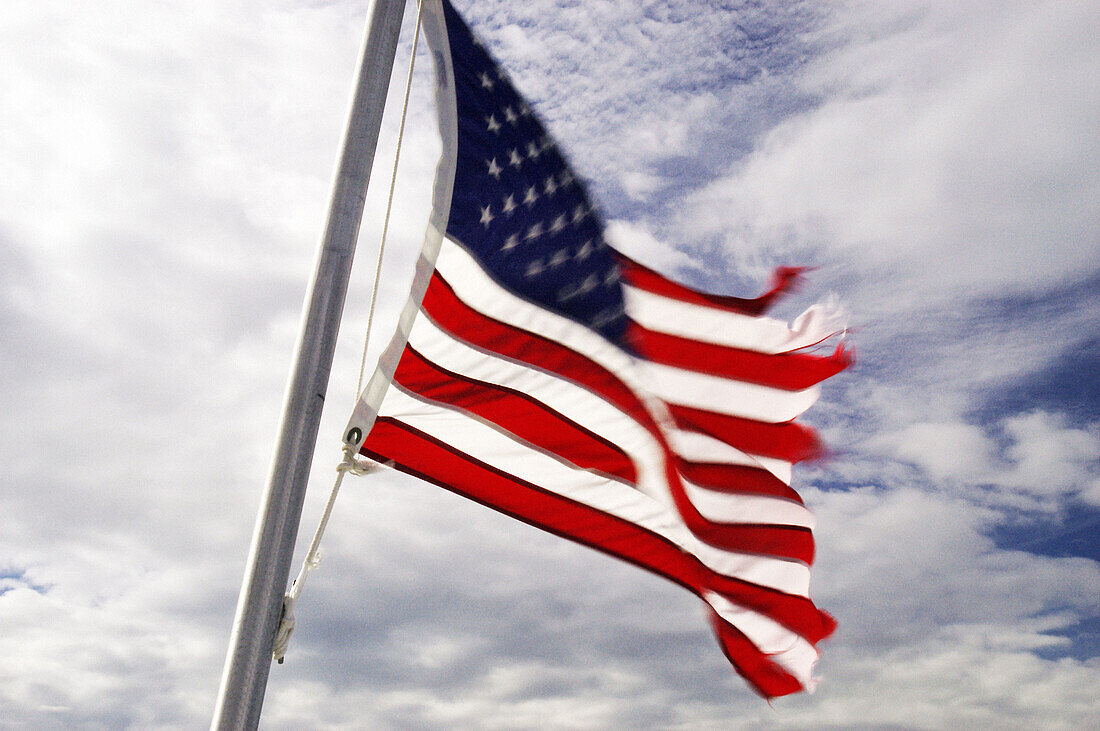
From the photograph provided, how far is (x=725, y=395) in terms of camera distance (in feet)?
31.5

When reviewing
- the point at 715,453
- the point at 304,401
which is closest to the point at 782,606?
the point at 715,453

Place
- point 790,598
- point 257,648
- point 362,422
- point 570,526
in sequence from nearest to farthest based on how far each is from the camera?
point 257,648, point 362,422, point 570,526, point 790,598

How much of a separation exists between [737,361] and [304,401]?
4.68 m

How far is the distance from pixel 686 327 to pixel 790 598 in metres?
2.82

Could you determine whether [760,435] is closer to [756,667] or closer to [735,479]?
[735,479]

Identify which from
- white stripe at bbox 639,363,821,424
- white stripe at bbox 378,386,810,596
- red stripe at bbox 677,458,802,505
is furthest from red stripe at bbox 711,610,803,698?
white stripe at bbox 639,363,821,424

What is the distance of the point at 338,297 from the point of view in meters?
6.81

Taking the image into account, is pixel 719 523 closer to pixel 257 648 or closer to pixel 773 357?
pixel 773 357

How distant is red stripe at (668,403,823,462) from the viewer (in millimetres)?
9570

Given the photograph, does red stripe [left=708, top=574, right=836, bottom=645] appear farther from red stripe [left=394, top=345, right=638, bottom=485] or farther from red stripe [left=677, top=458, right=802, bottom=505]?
red stripe [left=394, top=345, right=638, bottom=485]

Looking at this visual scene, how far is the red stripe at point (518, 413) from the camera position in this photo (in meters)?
8.23

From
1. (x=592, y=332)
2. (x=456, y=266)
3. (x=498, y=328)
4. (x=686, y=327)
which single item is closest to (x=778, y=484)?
(x=686, y=327)

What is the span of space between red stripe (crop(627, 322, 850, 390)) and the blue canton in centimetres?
35

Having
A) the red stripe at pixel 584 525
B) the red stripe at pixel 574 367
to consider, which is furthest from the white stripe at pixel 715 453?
the red stripe at pixel 584 525
